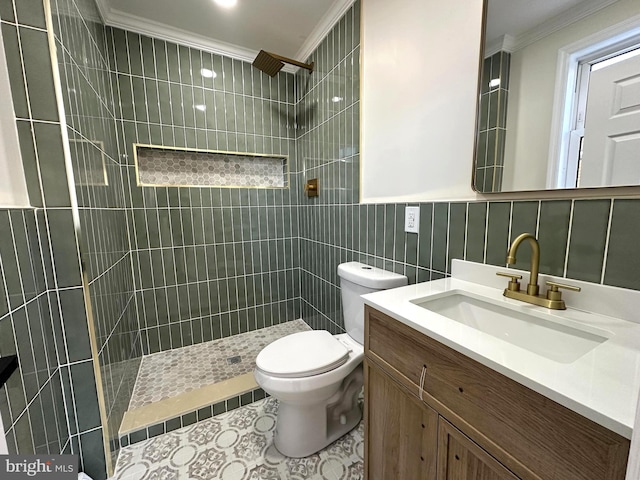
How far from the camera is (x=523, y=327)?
2.46 ft

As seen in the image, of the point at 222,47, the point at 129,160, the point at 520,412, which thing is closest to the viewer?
the point at 520,412

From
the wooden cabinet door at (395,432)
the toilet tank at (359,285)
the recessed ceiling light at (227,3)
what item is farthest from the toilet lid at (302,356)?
the recessed ceiling light at (227,3)

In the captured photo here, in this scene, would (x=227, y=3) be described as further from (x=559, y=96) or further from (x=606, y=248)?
(x=606, y=248)

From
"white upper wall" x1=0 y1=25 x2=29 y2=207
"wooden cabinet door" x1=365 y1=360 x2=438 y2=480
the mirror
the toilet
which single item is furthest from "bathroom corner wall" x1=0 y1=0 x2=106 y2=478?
the mirror

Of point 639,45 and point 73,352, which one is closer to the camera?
point 639,45

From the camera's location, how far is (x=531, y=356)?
0.52 m

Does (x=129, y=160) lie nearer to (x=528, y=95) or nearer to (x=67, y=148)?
(x=67, y=148)

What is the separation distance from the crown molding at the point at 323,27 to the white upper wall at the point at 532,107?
1155 millimetres

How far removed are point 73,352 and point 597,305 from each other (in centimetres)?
178

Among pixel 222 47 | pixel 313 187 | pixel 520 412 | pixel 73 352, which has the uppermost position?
→ pixel 222 47

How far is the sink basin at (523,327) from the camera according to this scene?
25.2 inches

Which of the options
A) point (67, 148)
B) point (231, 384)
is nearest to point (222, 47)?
point (67, 148)

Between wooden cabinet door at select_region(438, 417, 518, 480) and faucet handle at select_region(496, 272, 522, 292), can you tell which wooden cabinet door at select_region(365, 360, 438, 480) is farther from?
faucet handle at select_region(496, 272, 522, 292)

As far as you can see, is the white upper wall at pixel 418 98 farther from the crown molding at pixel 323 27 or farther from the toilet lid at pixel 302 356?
the toilet lid at pixel 302 356
